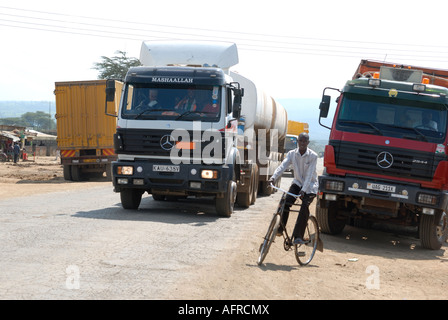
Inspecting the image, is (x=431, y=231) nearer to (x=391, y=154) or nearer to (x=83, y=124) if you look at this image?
(x=391, y=154)

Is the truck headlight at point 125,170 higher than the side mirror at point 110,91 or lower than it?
lower

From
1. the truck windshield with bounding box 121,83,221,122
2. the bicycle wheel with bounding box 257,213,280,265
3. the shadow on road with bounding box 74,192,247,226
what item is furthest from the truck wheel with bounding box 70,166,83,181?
the bicycle wheel with bounding box 257,213,280,265

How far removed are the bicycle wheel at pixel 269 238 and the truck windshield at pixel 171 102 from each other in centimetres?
437

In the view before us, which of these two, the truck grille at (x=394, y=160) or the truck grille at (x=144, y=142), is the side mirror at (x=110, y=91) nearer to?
the truck grille at (x=144, y=142)

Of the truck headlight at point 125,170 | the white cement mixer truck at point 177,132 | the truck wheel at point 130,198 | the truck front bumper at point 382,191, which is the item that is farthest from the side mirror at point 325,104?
the truck wheel at point 130,198

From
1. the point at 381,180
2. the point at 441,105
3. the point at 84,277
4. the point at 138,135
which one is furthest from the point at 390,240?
the point at 84,277

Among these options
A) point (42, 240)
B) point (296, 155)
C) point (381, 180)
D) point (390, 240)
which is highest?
point (296, 155)

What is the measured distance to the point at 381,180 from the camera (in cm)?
1053

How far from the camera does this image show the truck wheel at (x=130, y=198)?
13.0 meters

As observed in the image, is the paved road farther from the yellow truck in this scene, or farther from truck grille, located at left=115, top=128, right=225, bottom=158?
the yellow truck

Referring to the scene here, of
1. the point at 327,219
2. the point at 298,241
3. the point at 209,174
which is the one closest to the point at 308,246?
the point at 298,241

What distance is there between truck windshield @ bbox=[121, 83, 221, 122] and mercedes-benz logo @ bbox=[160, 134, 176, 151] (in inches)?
15.2
